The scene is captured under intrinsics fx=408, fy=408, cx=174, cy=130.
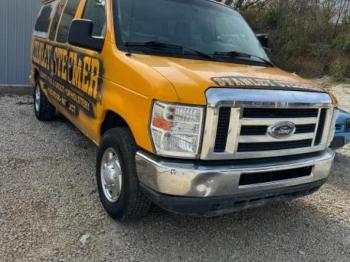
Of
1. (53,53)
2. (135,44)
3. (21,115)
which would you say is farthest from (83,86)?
(21,115)

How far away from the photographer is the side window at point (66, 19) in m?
5.12

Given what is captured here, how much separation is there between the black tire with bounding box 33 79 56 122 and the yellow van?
8.06 feet

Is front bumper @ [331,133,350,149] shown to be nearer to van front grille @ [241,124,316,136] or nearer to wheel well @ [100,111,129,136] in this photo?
van front grille @ [241,124,316,136]

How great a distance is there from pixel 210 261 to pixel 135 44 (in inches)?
78.9

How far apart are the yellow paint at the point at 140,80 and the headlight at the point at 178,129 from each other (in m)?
0.06

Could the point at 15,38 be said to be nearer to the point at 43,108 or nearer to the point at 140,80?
the point at 43,108

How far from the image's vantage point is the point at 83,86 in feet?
14.3

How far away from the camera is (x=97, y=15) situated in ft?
14.0

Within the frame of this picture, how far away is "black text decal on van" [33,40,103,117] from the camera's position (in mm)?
4070

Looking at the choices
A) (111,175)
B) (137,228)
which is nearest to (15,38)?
(111,175)

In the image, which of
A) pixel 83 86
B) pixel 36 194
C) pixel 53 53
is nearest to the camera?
pixel 36 194

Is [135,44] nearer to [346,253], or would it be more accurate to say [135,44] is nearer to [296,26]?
[346,253]

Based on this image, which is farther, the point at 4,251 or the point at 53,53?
the point at 53,53

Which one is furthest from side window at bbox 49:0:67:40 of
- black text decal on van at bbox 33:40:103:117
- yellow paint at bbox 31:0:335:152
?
yellow paint at bbox 31:0:335:152
